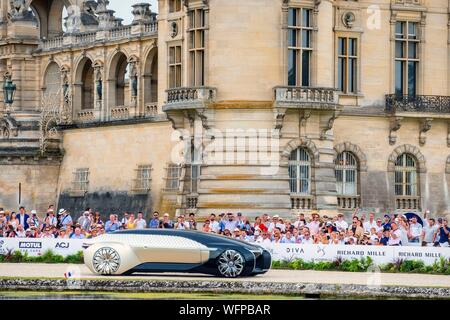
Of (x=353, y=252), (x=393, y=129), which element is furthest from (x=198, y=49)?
(x=353, y=252)

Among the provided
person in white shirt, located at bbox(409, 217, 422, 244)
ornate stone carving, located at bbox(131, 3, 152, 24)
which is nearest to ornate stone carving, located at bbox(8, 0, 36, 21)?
ornate stone carving, located at bbox(131, 3, 152, 24)

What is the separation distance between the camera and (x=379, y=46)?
76.6 meters

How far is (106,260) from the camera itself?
55.0 meters

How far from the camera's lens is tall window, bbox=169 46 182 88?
77.8 meters

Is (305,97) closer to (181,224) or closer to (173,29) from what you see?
(173,29)

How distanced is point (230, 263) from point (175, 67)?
2460 cm

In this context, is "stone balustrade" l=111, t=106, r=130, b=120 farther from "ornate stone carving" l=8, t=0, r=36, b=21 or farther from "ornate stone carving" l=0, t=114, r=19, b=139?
"ornate stone carving" l=8, t=0, r=36, b=21

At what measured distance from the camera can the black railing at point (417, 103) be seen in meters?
76.5

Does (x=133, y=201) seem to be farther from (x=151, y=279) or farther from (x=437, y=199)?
(x=151, y=279)

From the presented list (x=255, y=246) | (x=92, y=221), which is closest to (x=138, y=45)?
(x=92, y=221)

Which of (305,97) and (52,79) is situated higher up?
(52,79)

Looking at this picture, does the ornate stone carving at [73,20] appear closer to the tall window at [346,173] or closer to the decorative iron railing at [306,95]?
the tall window at [346,173]

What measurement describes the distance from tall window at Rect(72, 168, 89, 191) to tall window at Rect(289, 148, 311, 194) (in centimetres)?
1865

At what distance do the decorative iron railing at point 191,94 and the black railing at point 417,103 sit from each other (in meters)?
8.13
